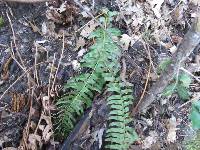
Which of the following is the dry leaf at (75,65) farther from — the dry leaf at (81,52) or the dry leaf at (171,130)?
the dry leaf at (171,130)

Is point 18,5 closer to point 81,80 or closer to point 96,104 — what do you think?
point 81,80

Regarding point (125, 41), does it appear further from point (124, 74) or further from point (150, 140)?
point (150, 140)

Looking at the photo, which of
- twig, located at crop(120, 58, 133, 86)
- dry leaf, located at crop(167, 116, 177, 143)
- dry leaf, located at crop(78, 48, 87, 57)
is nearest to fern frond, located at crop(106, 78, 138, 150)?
twig, located at crop(120, 58, 133, 86)

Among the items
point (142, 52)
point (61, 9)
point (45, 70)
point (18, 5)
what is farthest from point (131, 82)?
point (18, 5)

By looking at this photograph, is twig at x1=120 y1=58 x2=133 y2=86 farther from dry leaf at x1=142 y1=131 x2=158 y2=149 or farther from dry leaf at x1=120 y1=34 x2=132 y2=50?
dry leaf at x1=142 y1=131 x2=158 y2=149

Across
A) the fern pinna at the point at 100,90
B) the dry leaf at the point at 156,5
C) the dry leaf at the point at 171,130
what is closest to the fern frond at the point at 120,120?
the fern pinna at the point at 100,90
